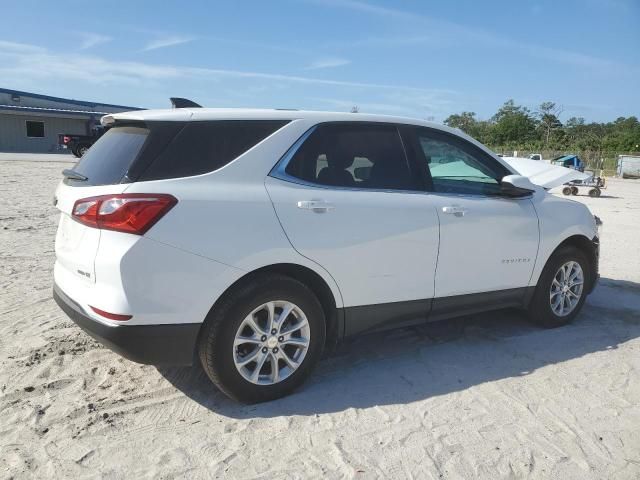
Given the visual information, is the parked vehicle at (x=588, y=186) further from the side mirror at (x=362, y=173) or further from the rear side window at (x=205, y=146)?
the rear side window at (x=205, y=146)

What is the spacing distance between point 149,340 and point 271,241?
0.88 metres

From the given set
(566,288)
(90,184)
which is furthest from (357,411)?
(566,288)

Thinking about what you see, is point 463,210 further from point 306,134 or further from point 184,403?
point 184,403

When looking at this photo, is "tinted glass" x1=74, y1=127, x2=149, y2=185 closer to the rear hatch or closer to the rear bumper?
the rear hatch

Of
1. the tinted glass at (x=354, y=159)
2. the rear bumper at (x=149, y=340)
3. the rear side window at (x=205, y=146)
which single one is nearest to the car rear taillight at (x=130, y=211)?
the rear side window at (x=205, y=146)

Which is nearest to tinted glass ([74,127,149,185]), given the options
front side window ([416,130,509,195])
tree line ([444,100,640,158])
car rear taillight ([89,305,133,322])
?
car rear taillight ([89,305,133,322])

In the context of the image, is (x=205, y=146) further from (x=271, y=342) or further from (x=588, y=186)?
(x=588, y=186)

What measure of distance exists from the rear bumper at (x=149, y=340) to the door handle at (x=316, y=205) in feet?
3.11

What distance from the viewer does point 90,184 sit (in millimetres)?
3217

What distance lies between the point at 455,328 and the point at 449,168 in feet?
4.93

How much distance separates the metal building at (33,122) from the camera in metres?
39.2

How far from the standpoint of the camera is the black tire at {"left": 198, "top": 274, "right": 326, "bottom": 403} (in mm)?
3170

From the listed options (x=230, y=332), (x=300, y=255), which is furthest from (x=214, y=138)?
(x=230, y=332)

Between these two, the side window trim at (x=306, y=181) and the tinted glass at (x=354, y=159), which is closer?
the side window trim at (x=306, y=181)
